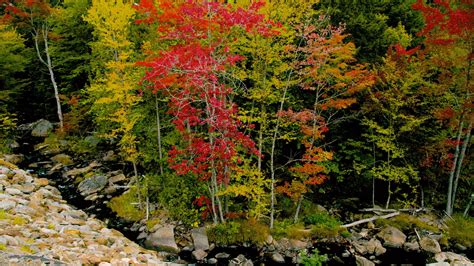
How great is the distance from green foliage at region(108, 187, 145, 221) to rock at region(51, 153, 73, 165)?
6391 mm

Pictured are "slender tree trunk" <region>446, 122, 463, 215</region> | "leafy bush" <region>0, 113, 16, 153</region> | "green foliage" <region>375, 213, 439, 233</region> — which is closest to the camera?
"slender tree trunk" <region>446, 122, 463, 215</region>

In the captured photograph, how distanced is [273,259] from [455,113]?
394 inches

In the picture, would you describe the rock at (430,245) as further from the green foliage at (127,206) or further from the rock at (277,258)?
the green foliage at (127,206)

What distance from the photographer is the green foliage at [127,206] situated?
1625 cm

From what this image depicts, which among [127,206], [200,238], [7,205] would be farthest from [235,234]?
[7,205]

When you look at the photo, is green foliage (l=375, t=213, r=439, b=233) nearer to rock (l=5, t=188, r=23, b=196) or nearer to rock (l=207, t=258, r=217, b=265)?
rock (l=207, t=258, r=217, b=265)

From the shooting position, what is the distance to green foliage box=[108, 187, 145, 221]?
16.2 m

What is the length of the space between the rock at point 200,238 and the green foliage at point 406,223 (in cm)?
819

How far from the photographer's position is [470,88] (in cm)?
1512

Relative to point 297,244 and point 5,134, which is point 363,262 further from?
point 5,134

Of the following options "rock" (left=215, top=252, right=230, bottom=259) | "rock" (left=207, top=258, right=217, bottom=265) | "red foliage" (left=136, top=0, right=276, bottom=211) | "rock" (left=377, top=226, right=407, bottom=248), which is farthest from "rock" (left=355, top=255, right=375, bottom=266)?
"red foliage" (left=136, top=0, right=276, bottom=211)

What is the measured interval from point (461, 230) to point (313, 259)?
26.0 ft

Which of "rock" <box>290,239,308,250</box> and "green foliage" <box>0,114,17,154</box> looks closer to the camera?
"rock" <box>290,239,308,250</box>

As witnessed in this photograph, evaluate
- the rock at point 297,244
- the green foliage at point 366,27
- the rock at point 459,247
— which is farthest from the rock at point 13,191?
the rock at point 459,247
